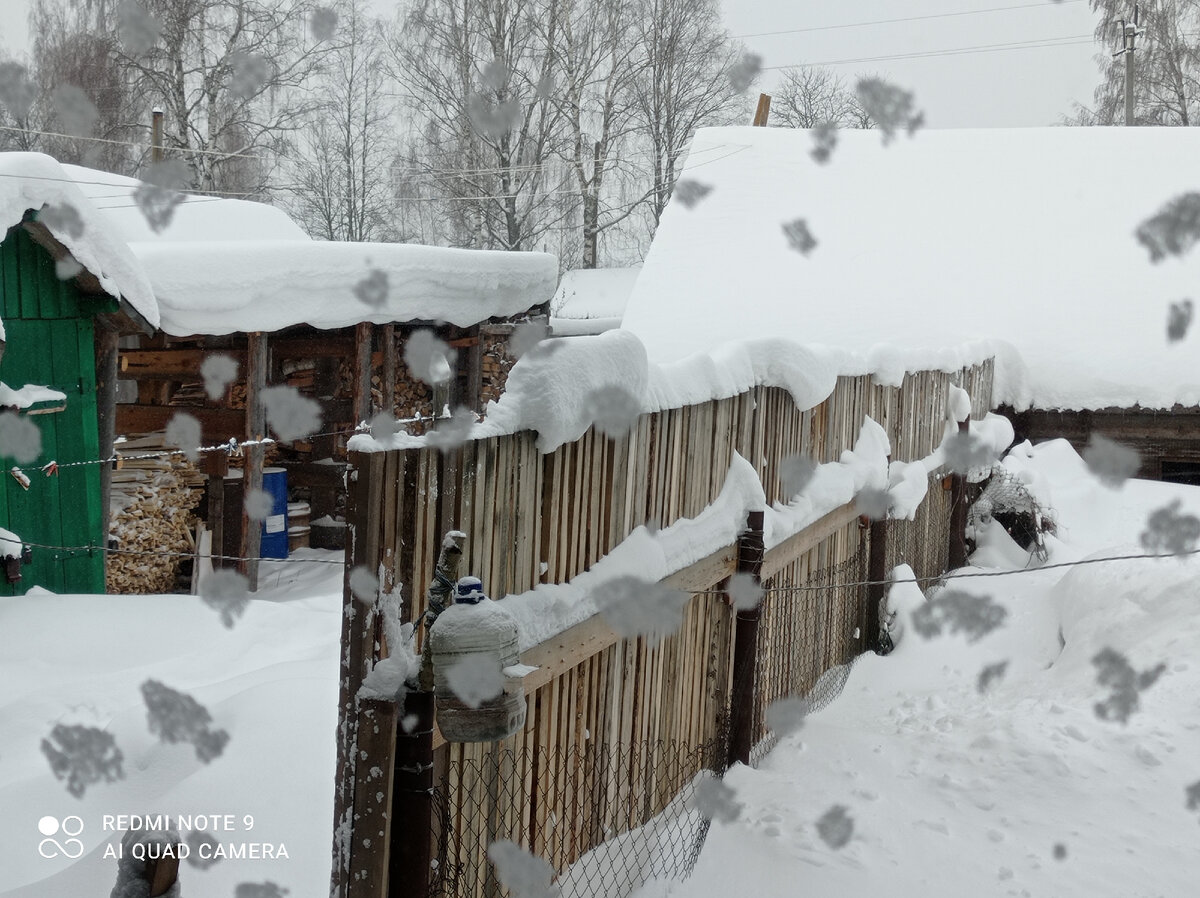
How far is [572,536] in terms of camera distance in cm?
308

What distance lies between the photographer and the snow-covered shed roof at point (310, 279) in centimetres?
697

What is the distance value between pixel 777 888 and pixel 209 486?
21.4ft

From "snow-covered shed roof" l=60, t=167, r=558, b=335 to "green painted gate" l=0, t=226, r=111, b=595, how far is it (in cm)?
51

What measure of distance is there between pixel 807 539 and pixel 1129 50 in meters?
22.2

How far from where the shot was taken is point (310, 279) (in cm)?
769

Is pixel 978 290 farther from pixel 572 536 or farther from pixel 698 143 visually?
pixel 572 536

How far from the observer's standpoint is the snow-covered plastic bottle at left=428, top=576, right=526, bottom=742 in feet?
6.91

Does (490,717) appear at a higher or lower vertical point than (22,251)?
lower

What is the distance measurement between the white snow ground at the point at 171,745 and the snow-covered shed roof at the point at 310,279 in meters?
2.21

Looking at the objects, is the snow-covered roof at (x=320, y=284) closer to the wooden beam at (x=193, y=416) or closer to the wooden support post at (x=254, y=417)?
the wooden support post at (x=254, y=417)

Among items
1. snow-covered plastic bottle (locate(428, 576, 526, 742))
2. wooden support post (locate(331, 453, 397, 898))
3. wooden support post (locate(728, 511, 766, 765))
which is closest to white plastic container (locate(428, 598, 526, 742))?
snow-covered plastic bottle (locate(428, 576, 526, 742))

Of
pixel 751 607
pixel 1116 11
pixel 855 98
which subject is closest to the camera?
pixel 751 607

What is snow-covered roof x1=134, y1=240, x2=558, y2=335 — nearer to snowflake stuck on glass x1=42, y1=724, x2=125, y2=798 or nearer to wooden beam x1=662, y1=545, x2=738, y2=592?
snowflake stuck on glass x1=42, y1=724, x2=125, y2=798

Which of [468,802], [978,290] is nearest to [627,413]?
[468,802]
